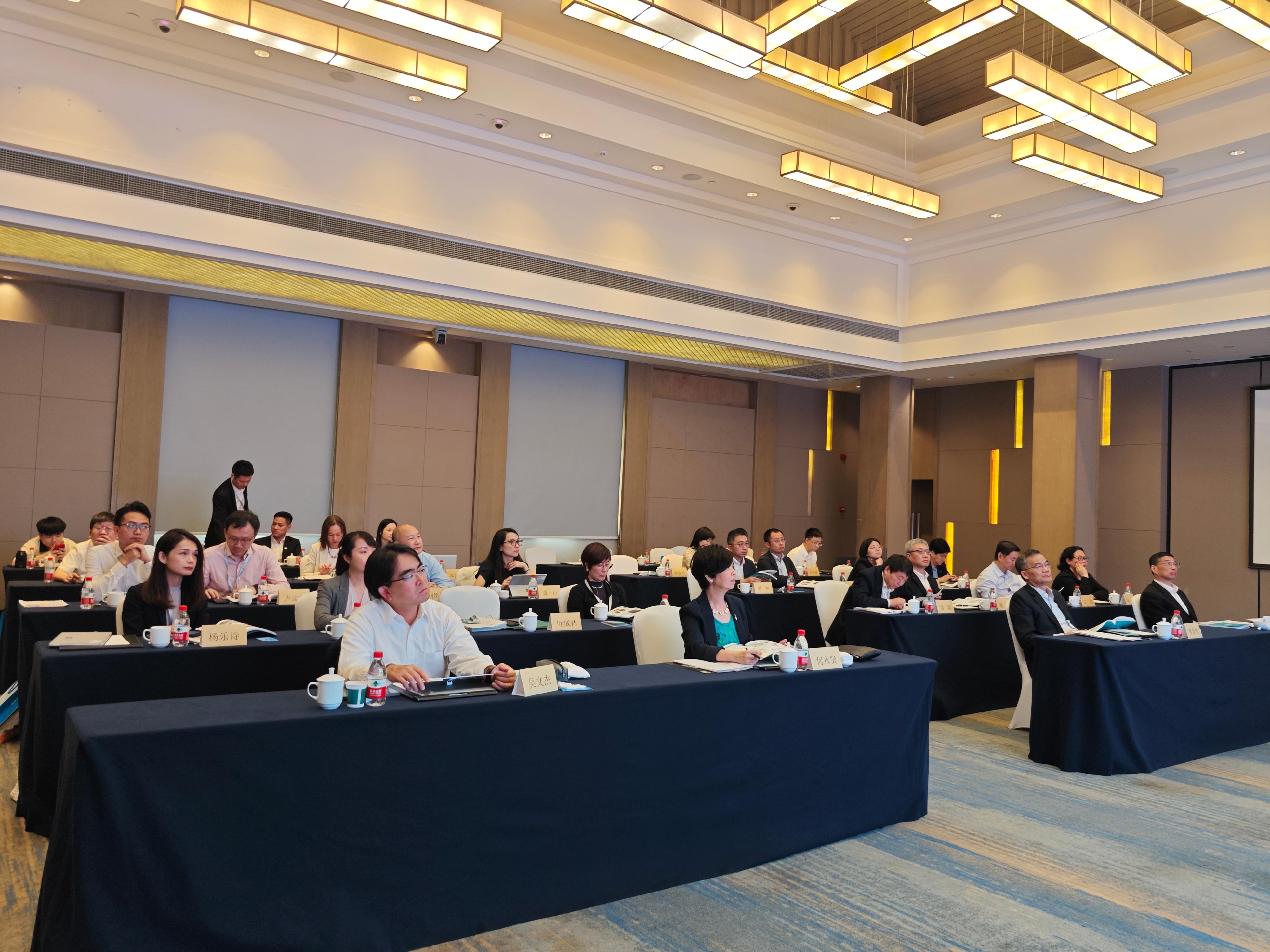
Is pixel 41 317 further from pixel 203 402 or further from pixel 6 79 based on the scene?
pixel 6 79

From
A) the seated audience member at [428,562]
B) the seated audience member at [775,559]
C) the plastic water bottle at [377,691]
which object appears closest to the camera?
the plastic water bottle at [377,691]

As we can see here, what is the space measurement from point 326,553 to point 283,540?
20.9 inches

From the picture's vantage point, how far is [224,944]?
7.86ft

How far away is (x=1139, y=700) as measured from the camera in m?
5.15

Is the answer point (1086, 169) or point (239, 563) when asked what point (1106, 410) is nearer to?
point (1086, 169)

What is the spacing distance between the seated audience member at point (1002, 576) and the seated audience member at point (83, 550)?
702 cm

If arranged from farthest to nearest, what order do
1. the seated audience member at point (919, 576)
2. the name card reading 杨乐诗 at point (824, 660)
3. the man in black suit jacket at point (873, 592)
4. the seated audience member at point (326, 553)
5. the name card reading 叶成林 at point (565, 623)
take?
the seated audience member at point (326, 553) → the seated audience member at point (919, 576) → the man in black suit jacket at point (873, 592) → the name card reading 叶成林 at point (565, 623) → the name card reading 杨乐诗 at point (824, 660)

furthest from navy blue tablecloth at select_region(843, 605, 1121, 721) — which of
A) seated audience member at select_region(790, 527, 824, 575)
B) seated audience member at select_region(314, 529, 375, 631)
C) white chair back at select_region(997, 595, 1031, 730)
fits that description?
seated audience member at select_region(314, 529, 375, 631)

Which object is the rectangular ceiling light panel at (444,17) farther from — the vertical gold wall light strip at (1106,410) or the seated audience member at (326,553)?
the vertical gold wall light strip at (1106,410)

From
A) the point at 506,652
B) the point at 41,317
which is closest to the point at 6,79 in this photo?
the point at 41,317

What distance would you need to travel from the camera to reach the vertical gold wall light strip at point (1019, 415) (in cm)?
1320

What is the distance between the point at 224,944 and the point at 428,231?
751cm

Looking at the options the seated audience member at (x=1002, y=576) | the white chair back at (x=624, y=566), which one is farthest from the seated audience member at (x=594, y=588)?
the seated audience member at (x=1002, y=576)

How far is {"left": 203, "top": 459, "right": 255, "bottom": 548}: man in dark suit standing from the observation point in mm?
8172
